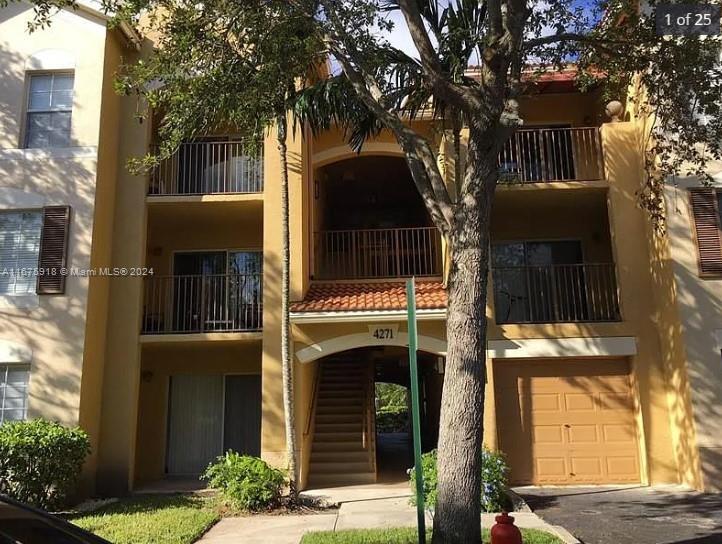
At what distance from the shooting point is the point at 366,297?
12641 millimetres

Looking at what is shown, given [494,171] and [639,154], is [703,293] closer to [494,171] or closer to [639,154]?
[639,154]

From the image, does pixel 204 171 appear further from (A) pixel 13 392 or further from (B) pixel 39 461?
(B) pixel 39 461

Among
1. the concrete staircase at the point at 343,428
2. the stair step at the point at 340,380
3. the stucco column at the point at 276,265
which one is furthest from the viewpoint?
the stair step at the point at 340,380

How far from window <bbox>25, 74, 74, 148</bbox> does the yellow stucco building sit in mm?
32

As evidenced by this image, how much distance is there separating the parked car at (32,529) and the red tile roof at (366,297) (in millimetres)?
8329

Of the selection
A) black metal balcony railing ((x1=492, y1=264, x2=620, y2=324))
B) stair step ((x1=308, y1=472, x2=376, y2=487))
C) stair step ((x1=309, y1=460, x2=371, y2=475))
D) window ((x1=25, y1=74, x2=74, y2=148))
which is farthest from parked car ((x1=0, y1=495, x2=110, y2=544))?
window ((x1=25, y1=74, x2=74, y2=148))

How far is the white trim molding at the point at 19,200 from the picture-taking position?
1198 centimetres

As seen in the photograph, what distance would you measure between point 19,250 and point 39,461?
4149mm

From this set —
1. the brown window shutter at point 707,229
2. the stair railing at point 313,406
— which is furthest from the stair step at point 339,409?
the brown window shutter at point 707,229

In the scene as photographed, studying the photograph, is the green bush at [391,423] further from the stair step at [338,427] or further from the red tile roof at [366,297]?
the red tile roof at [366,297]

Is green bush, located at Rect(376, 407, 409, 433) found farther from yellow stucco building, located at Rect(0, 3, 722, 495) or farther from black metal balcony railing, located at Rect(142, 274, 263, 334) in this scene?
black metal balcony railing, located at Rect(142, 274, 263, 334)

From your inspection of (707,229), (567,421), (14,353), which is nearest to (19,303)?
(14,353)

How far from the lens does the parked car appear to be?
3.02 metres

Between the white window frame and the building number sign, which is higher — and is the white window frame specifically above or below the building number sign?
above
